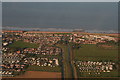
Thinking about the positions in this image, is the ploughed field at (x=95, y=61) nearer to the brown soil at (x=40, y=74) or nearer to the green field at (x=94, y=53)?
the green field at (x=94, y=53)

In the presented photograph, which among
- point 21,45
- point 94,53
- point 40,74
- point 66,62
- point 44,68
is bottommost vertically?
point 40,74

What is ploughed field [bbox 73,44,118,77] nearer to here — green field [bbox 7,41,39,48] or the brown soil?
the brown soil

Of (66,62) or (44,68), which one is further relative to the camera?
(66,62)

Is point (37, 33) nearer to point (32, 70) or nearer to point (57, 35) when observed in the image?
point (57, 35)

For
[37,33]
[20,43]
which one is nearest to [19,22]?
[37,33]

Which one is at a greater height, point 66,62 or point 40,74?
point 66,62

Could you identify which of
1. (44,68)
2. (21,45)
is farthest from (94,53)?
(21,45)

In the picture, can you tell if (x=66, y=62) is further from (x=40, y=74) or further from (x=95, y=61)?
(x=40, y=74)

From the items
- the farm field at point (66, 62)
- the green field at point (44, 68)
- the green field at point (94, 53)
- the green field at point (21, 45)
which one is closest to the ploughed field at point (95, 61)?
the green field at point (94, 53)

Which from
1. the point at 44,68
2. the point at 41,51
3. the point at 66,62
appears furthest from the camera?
the point at 41,51
